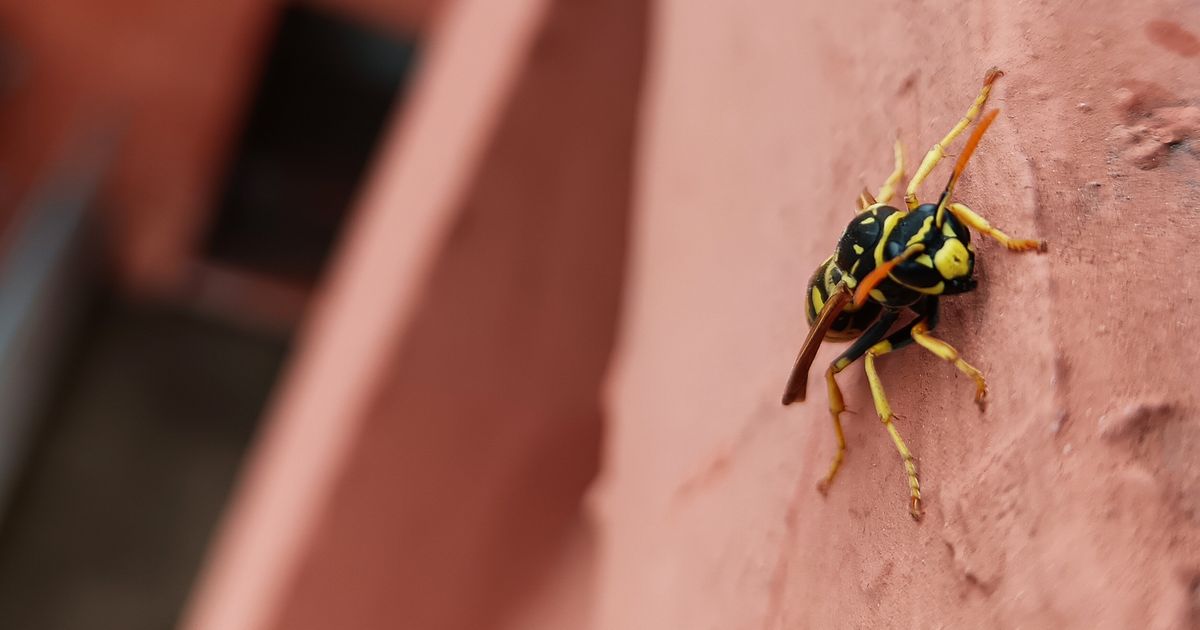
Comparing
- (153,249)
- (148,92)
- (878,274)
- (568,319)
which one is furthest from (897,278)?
(153,249)

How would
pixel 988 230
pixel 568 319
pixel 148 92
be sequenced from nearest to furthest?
pixel 988 230 < pixel 568 319 < pixel 148 92

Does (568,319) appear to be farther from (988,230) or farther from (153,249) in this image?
(153,249)

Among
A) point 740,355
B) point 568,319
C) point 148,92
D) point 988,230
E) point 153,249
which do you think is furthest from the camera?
point 153,249

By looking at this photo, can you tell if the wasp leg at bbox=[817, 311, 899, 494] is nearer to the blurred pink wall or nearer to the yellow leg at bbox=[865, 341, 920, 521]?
the yellow leg at bbox=[865, 341, 920, 521]

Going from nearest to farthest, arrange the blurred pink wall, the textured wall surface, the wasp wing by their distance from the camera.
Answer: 1. the textured wall surface
2. the wasp wing
3. the blurred pink wall

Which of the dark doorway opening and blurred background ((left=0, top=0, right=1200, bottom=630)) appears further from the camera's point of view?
the dark doorway opening

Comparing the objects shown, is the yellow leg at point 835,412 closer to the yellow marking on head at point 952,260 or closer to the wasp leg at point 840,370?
the wasp leg at point 840,370

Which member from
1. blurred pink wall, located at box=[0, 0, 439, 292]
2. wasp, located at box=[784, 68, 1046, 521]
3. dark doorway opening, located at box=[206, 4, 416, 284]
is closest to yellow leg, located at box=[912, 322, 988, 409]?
wasp, located at box=[784, 68, 1046, 521]
